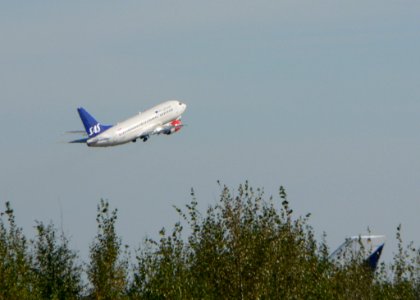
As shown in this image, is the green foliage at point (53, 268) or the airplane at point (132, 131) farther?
the airplane at point (132, 131)

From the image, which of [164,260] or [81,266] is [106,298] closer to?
[164,260]

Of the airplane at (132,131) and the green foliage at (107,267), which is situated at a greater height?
the airplane at (132,131)

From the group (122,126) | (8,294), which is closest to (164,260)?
(8,294)

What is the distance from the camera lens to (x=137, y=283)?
8212 centimetres

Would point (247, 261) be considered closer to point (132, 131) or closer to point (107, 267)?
point (107, 267)

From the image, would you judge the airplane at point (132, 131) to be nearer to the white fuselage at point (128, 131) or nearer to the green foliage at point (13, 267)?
the white fuselage at point (128, 131)

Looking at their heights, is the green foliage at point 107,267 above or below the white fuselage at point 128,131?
below

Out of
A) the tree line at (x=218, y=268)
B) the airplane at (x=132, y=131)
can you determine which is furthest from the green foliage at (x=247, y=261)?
the airplane at (x=132, y=131)

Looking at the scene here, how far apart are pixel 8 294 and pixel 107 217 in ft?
54.4

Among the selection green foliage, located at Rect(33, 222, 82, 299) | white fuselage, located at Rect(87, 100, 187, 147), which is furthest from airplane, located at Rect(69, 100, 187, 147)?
green foliage, located at Rect(33, 222, 82, 299)

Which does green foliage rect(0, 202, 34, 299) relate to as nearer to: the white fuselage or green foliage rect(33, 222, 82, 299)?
green foliage rect(33, 222, 82, 299)

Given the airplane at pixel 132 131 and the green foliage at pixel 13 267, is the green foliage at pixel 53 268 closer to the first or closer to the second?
the green foliage at pixel 13 267

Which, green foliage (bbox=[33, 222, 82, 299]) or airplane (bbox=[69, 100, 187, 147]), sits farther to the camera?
airplane (bbox=[69, 100, 187, 147])

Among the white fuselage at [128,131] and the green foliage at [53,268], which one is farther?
the white fuselage at [128,131]
